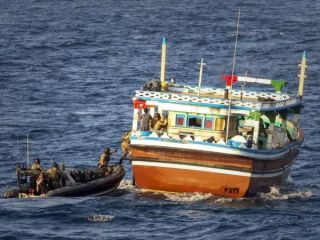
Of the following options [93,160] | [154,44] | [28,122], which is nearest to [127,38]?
[154,44]

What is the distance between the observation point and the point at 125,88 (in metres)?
96.2

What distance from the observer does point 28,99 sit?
88312 millimetres

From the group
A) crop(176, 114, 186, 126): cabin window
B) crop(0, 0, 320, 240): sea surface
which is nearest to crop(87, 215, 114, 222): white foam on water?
crop(0, 0, 320, 240): sea surface

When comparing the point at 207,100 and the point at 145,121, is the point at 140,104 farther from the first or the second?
the point at 207,100

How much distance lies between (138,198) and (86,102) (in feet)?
101

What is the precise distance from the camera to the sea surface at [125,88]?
174 feet

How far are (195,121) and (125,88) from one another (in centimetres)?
3714

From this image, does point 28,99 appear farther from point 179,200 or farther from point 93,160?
point 179,200

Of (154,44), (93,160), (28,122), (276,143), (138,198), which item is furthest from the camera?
(154,44)

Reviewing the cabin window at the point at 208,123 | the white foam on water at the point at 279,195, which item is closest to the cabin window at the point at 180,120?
the cabin window at the point at 208,123

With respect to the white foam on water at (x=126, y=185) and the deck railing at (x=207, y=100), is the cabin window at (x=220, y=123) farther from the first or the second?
the white foam on water at (x=126, y=185)

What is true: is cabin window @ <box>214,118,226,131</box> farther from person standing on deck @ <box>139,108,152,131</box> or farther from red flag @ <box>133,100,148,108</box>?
red flag @ <box>133,100,148,108</box>

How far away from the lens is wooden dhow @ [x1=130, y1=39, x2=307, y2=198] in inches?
2243

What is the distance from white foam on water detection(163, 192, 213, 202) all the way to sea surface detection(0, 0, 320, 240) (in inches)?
4.9
